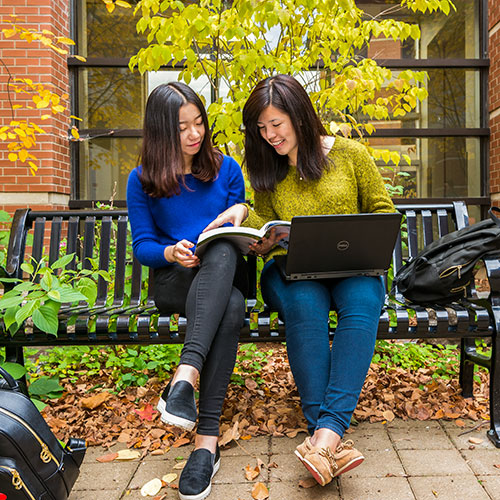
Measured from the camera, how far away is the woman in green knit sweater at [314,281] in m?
1.82

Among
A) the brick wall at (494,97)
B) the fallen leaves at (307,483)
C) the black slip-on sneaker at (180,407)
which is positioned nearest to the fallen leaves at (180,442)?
the black slip-on sneaker at (180,407)

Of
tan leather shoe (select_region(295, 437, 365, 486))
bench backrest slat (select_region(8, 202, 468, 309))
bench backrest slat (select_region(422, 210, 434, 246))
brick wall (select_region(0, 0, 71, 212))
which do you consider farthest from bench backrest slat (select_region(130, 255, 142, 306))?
brick wall (select_region(0, 0, 71, 212))

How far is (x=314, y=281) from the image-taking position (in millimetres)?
2148

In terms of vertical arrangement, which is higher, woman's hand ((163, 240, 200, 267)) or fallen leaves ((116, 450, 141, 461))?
woman's hand ((163, 240, 200, 267))

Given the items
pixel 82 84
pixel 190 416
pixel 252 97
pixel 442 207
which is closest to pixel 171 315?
pixel 190 416

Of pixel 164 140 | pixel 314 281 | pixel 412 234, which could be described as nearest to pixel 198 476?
pixel 314 281

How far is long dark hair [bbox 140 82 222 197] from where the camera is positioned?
2291 mm

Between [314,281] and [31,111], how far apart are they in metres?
3.85

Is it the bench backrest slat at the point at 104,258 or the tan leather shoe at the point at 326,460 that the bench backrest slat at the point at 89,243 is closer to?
the bench backrest slat at the point at 104,258

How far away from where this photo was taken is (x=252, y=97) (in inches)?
91.2

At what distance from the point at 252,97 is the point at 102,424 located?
1716 mm

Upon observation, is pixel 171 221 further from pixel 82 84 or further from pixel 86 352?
pixel 82 84

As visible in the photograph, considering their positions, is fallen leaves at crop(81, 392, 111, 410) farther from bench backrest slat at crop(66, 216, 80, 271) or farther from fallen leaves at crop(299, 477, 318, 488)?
fallen leaves at crop(299, 477, 318, 488)

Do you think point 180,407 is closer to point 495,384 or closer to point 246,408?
point 246,408
